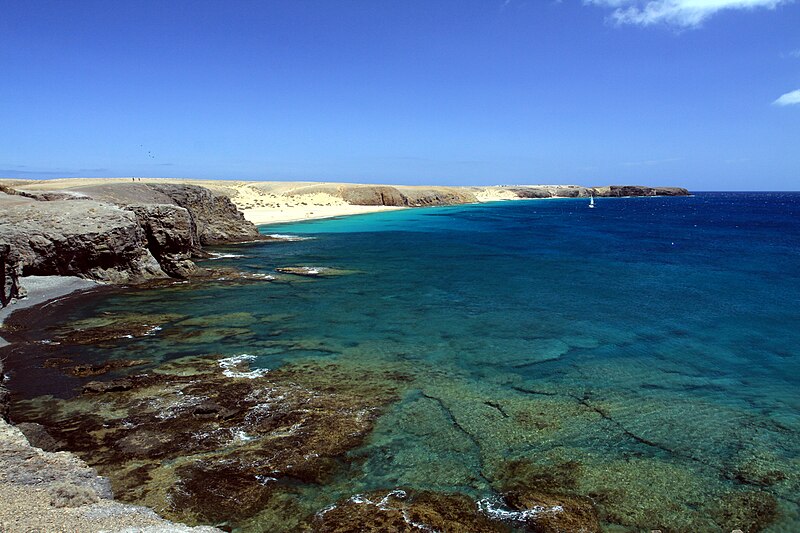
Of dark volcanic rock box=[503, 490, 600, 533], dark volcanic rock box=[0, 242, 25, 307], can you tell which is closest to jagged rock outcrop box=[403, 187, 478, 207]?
dark volcanic rock box=[0, 242, 25, 307]

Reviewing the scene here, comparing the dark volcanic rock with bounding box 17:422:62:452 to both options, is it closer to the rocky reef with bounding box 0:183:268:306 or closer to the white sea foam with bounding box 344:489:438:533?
the white sea foam with bounding box 344:489:438:533

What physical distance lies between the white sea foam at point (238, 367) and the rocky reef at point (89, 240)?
9986mm

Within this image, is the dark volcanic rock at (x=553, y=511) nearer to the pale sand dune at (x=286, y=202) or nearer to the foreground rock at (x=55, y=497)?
the foreground rock at (x=55, y=497)

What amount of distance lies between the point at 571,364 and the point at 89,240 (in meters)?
19.8

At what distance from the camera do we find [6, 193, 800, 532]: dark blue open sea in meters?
7.91

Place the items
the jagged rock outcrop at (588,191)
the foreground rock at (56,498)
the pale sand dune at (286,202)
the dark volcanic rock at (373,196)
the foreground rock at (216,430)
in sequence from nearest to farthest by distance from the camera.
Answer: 1. the foreground rock at (56,498)
2. the foreground rock at (216,430)
3. the pale sand dune at (286,202)
4. the dark volcanic rock at (373,196)
5. the jagged rock outcrop at (588,191)

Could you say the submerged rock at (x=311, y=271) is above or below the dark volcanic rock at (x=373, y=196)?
below

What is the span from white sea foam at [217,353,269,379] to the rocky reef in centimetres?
999

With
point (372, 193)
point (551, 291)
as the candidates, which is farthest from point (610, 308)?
point (372, 193)

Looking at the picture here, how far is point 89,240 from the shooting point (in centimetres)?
2128

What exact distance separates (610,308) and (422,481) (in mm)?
14338

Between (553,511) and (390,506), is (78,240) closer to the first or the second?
(390,506)

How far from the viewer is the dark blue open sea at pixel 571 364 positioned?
791cm

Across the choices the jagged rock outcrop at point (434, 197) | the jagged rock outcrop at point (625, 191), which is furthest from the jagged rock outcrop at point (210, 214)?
the jagged rock outcrop at point (625, 191)
